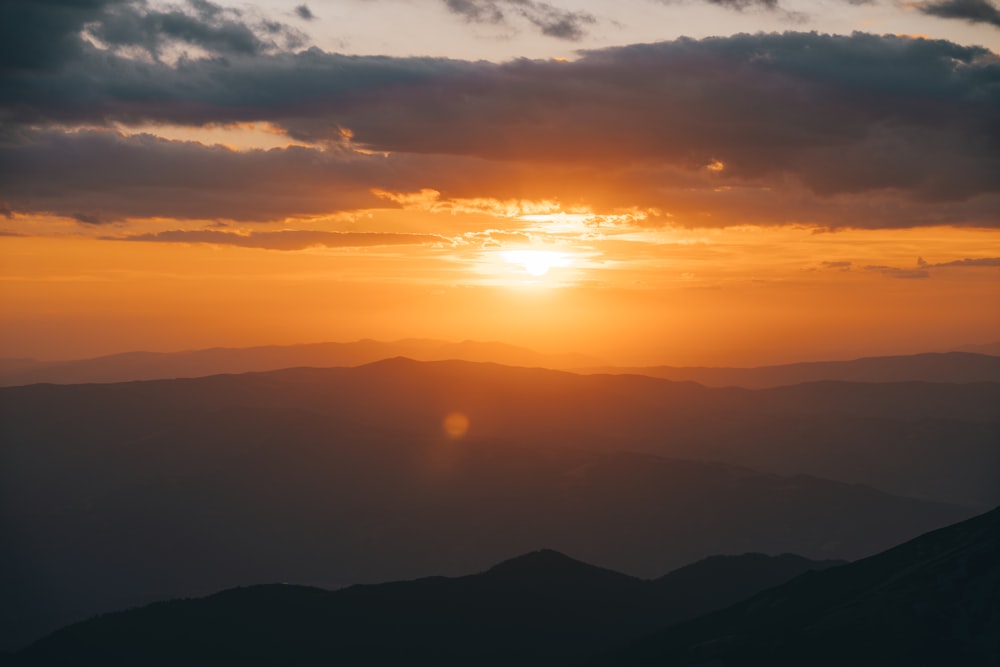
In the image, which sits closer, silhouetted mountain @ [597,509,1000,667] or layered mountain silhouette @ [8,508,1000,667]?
silhouetted mountain @ [597,509,1000,667]

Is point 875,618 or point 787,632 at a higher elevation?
point 875,618

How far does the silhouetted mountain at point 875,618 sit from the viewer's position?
134875 mm

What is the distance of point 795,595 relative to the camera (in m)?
173

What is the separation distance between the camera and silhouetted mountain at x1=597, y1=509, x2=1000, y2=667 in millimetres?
134875

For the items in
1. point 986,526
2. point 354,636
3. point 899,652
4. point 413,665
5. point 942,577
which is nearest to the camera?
point 899,652

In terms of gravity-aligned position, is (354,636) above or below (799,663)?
below

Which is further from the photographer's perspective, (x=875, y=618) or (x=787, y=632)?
(x=787, y=632)

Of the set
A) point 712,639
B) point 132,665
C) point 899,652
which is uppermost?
point 899,652

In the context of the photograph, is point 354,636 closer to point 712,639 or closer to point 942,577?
point 712,639

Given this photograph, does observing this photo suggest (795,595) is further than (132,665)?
No

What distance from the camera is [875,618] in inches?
5694

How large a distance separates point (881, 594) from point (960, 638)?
64.6 feet

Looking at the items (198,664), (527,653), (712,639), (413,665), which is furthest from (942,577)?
(198,664)

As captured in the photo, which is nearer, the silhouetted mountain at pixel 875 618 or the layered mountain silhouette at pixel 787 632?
the silhouetted mountain at pixel 875 618
